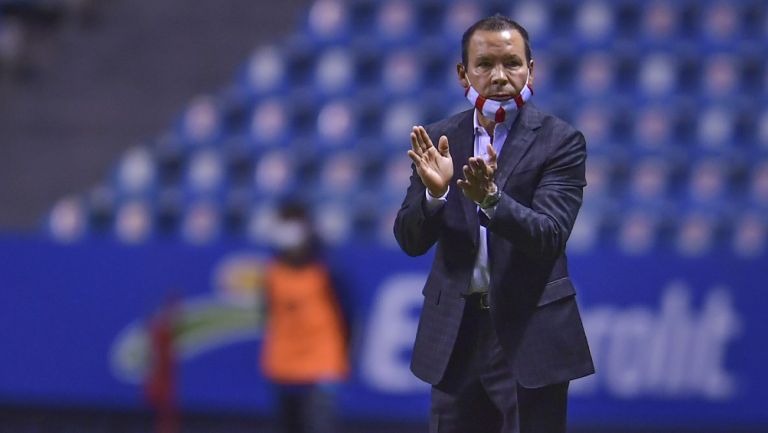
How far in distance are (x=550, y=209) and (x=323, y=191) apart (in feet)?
21.2

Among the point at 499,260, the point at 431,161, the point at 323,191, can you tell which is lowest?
the point at 499,260

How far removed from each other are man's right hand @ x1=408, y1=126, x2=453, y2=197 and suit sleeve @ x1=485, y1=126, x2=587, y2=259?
15 cm

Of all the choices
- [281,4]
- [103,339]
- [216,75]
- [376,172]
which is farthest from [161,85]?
[103,339]

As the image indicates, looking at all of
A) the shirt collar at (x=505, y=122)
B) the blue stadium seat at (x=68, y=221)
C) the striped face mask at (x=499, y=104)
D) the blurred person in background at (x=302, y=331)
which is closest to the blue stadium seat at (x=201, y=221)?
the blue stadium seat at (x=68, y=221)

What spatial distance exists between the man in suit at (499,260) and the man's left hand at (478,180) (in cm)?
11

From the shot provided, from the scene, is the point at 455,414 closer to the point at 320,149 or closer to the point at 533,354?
the point at 533,354

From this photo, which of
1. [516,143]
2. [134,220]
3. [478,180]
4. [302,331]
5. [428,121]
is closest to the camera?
[478,180]

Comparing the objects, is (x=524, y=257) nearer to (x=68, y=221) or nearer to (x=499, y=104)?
(x=499, y=104)

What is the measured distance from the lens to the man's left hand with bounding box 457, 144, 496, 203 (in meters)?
3.15

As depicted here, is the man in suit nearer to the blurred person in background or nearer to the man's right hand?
the man's right hand

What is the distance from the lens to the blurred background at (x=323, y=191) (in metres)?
8.45

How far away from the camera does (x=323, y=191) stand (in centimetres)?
977

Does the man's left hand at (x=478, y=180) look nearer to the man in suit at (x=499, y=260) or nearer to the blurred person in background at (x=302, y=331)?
the man in suit at (x=499, y=260)

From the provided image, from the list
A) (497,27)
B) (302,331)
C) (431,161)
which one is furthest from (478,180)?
(302,331)
